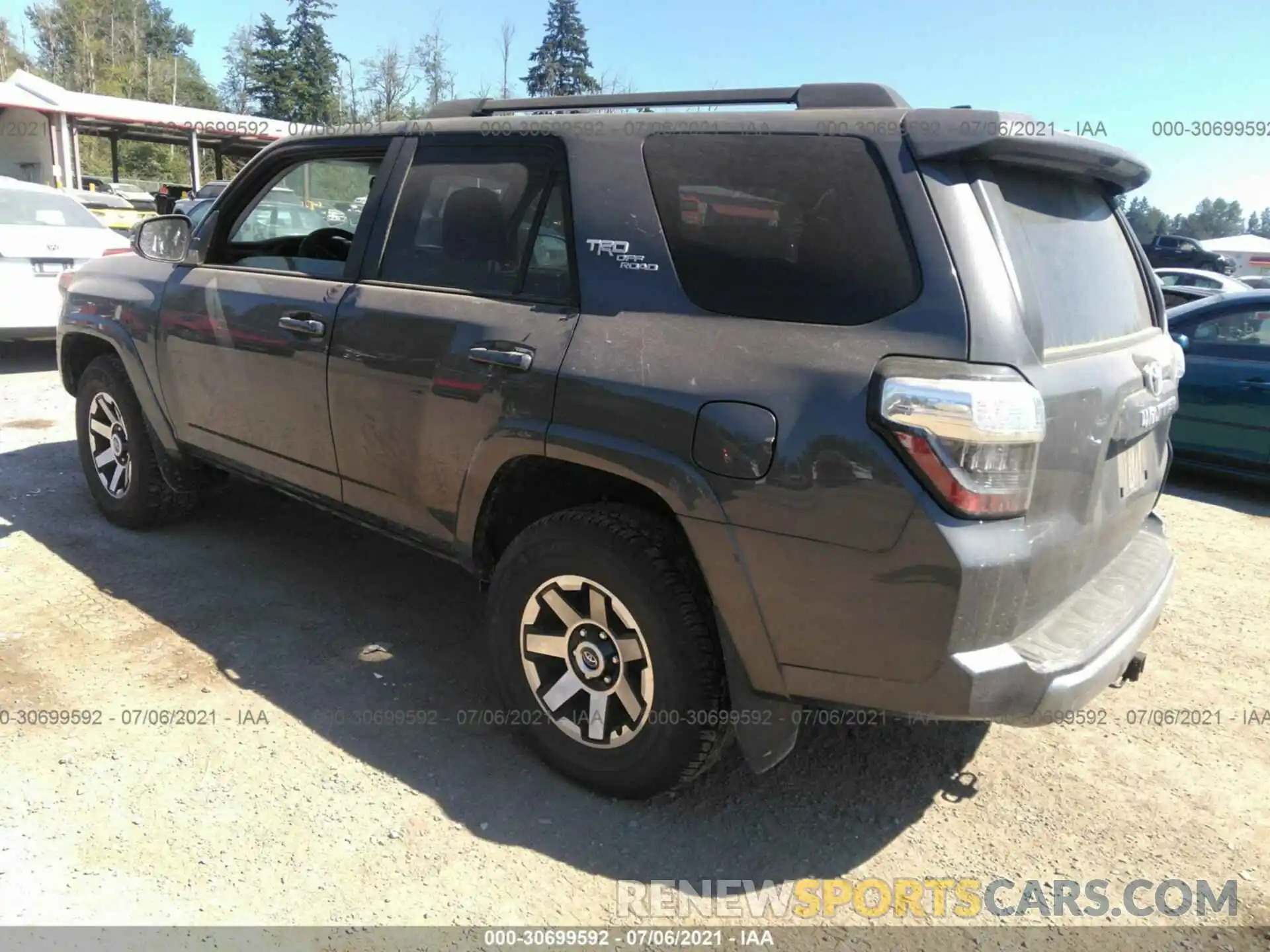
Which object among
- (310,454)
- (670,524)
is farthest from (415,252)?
(670,524)

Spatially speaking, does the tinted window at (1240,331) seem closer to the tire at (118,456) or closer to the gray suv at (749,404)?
the gray suv at (749,404)

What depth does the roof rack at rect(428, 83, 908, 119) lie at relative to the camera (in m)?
2.51

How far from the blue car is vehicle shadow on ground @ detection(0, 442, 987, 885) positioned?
475 cm

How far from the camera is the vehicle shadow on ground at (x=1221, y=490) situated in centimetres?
668

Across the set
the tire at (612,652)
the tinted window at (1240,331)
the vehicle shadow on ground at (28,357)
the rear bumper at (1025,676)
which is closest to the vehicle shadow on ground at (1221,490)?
the tinted window at (1240,331)

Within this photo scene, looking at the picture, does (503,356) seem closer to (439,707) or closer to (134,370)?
(439,707)

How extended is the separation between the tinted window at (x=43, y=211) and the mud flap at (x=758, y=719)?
9351 millimetres

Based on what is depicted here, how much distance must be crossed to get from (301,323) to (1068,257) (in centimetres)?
267

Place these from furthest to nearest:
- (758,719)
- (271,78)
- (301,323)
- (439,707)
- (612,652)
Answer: (271,78)
(301,323)
(439,707)
(612,652)
(758,719)

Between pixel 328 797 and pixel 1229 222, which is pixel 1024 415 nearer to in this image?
pixel 328 797

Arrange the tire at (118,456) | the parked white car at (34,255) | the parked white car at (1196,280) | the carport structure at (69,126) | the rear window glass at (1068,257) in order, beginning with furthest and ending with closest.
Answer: the carport structure at (69,126) → the parked white car at (1196,280) → the parked white car at (34,255) → the tire at (118,456) → the rear window glass at (1068,257)

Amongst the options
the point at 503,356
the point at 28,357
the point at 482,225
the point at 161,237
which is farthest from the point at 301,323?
the point at 28,357

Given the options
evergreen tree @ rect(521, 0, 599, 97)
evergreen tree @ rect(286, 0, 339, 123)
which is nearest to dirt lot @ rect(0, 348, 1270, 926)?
evergreen tree @ rect(521, 0, 599, 97)

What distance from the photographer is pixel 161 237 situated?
14.3 ft
